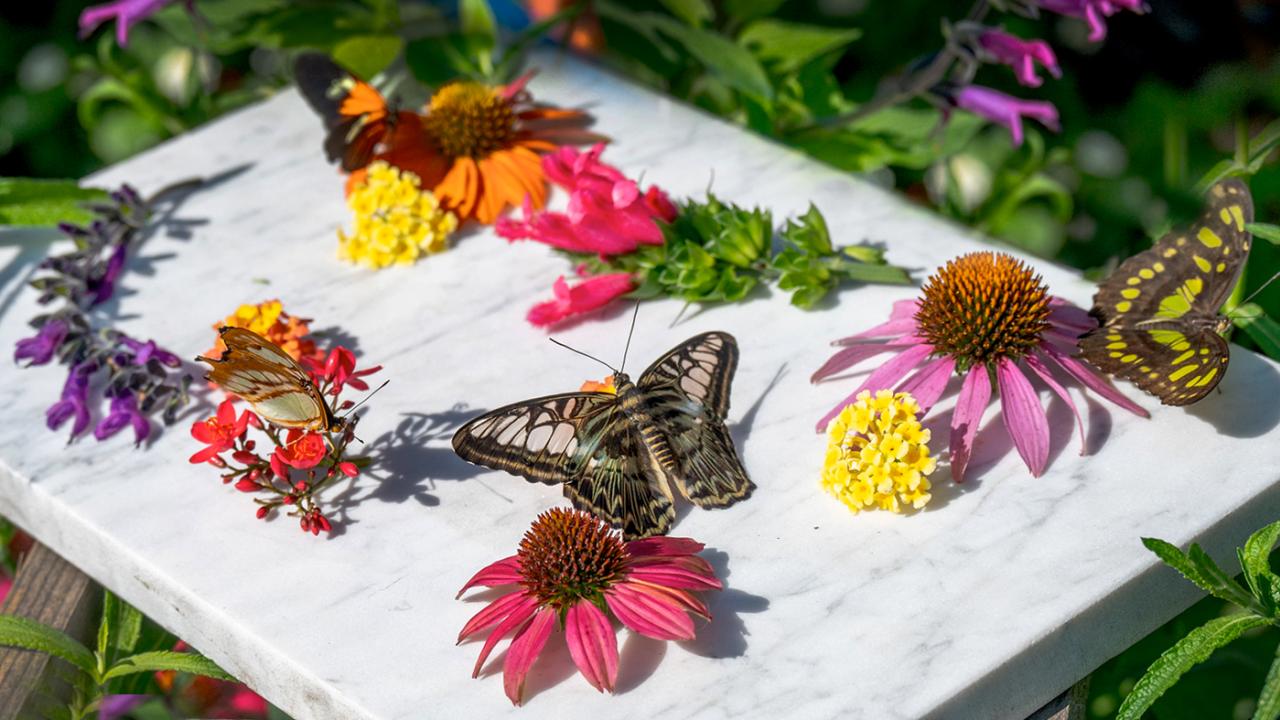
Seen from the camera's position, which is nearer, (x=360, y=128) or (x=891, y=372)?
(x=891, y=372)

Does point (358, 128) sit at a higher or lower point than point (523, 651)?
higher

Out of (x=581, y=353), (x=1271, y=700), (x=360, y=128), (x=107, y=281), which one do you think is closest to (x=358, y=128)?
(x=360, y=128)

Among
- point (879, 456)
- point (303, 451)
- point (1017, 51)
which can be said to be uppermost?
point (1017, 51)

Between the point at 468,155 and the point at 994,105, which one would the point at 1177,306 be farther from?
the point at 468,155

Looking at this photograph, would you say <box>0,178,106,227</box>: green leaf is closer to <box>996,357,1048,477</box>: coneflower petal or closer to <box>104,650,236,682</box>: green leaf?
<box>104,650,236,682</box>: green leaf

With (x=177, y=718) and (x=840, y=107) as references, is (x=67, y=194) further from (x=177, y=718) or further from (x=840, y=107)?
(x=840, y=107)

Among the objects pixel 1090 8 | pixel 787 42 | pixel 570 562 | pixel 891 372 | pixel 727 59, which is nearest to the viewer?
pixel 570 562

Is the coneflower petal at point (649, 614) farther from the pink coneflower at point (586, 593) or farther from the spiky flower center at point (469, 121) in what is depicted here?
the spiky flower center at point (469, 121)

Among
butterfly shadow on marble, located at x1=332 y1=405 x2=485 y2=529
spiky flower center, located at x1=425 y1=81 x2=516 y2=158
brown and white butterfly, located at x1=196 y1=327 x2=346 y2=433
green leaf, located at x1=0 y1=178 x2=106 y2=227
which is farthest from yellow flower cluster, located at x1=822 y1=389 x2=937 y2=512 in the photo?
green leaf, located at x1=0 y1=178 x2=106 y2=227
